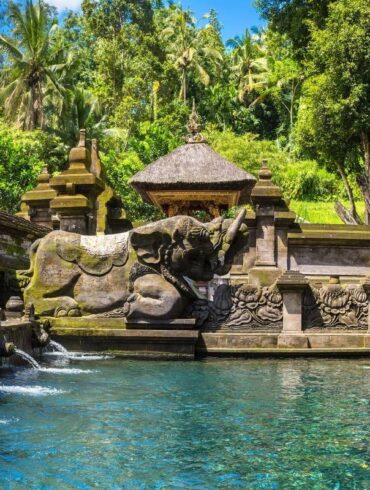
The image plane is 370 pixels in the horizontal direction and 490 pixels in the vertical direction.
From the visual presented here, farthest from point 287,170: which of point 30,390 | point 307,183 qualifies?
point 30,390

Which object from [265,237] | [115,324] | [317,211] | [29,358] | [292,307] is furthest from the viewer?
[317,211]

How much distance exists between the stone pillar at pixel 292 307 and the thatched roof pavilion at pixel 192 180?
22.7ft

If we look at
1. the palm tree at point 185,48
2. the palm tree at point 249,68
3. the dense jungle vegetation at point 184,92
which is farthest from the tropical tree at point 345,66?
the palm tree at point 249,68

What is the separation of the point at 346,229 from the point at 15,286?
253 inches

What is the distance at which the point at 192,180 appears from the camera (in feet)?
64.3

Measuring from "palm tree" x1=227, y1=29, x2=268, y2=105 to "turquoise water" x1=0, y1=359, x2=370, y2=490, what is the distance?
49451mm

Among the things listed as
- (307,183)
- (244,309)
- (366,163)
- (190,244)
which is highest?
(307,183)

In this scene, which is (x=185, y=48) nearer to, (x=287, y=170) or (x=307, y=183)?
(x=287, y=170)

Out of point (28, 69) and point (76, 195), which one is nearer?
point (76, 195)

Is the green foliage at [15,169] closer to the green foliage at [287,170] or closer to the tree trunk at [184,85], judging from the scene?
the green foliage at [287,170]

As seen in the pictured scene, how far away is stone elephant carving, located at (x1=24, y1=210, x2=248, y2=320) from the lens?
1203cm

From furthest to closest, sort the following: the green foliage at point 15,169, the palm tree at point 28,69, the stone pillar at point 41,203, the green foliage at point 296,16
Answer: the palm tree at point 28,69
the green foliage at point 15,169
the green foliage at point 296,16
the stone pillar at point 41,203

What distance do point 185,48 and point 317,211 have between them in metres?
21.3

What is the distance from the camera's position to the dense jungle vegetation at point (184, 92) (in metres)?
23.5
